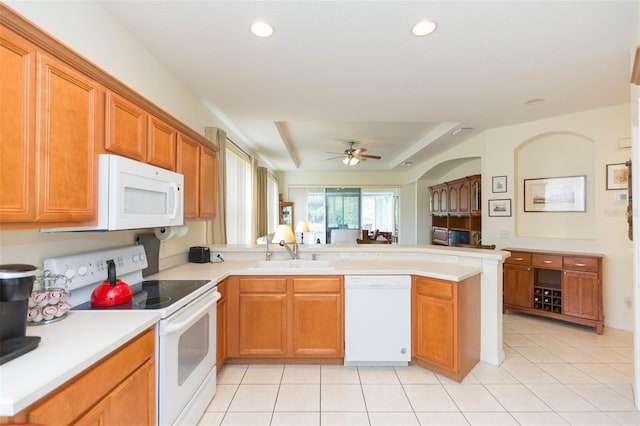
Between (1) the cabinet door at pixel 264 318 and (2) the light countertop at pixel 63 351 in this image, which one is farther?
(1) the cabinet door at pixel 264 318

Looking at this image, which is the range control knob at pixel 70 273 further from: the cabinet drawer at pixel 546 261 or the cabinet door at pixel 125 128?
the cabinet drawer at pixel 546 261

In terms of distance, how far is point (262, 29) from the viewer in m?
1.88

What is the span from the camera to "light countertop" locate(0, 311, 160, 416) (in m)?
0.82

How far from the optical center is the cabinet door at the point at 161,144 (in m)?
1.80

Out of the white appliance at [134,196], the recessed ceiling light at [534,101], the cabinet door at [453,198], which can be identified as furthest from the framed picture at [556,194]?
the white appliance at [134,196]

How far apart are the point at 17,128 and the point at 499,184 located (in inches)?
190

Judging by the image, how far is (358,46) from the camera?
206 centimetres

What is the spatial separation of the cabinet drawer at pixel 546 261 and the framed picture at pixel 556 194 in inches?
29.4

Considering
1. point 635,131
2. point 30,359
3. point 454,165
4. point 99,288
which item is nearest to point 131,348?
point 30,359

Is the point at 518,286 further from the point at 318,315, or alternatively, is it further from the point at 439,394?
the point at 318,315

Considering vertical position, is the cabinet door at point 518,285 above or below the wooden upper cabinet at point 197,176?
below

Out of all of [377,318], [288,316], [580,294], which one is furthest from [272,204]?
[580,294]

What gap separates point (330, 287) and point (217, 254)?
51.2 inches

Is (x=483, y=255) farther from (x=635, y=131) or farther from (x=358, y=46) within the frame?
(x=358, y=46)
